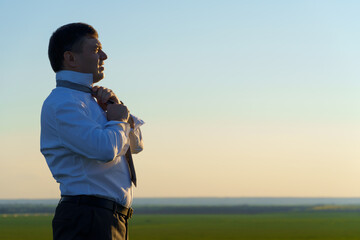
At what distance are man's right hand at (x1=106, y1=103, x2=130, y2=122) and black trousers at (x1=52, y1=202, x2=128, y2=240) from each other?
0.58 meters

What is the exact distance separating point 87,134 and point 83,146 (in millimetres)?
74

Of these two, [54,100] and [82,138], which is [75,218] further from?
[54,100]

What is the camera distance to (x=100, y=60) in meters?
4.02

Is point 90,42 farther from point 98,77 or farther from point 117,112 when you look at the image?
point 117,112

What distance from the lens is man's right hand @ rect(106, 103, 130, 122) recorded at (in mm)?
3861

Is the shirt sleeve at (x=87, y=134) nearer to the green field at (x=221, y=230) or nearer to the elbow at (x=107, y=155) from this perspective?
the elbow at (x=107, y=155)

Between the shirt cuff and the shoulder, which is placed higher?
the shoulder

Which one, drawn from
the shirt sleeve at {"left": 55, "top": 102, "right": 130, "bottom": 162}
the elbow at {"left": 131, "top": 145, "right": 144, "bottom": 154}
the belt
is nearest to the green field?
the elbow at {"left": 131, "top": 145, "right": 144, "bottom": 154}

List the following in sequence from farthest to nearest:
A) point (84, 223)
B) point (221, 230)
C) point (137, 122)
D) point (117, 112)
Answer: point (221, 230)
point (137, 122)
point (117, 112)
point (84, 223)

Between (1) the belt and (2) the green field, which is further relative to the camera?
(2) the green field

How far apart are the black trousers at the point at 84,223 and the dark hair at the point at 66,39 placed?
96 centimetres

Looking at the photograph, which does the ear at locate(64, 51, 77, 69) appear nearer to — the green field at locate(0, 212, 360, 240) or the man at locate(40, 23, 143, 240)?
the man at locate(40, 23, 143, 240)

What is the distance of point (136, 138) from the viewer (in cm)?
429

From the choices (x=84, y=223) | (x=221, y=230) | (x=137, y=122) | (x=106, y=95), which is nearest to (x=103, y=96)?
(x=106, y=95)
